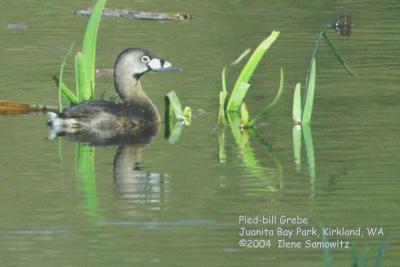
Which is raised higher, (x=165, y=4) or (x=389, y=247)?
(x=165, y=4)

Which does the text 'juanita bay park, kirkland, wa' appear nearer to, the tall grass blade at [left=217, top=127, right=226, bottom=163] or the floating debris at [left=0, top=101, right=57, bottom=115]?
the tall grass blade at [left=217, top=127, right=226, bottom=163]

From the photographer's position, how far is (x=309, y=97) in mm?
14539

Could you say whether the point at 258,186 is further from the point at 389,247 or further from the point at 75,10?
the point at 75,10

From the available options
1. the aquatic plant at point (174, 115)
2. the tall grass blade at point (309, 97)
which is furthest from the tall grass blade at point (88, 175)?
the tall grass blade at point (309, 97)

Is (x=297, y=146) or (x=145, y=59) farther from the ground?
(x=145, y=59)

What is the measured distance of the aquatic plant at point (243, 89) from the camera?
1463 centimetres

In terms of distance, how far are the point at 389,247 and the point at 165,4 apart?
1592 cm

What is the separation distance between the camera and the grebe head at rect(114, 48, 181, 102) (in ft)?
51.8

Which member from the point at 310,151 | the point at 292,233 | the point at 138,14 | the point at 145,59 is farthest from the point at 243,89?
the point at 138,14

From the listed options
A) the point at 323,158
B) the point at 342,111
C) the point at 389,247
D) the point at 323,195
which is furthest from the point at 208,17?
the point at 389,247

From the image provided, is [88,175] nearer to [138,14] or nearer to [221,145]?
[221,145]

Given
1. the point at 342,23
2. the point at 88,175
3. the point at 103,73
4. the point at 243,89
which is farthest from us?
→ the point at 342,23

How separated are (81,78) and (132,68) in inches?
28.5

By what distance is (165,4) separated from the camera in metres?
25.6
